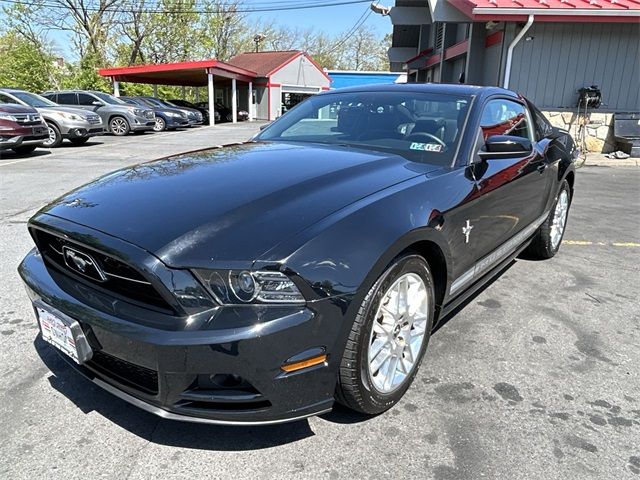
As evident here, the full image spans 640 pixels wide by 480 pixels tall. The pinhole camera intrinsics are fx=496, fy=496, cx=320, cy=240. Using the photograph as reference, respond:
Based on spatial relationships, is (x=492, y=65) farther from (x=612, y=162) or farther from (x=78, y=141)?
(x=78, y=141)

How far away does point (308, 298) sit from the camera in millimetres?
1882

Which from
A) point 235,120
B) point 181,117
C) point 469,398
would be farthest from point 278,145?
point 235,120

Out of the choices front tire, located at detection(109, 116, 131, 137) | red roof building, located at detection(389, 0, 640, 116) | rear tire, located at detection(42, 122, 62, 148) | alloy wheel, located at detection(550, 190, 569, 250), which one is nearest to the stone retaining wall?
red roof building, located at detection(389, 0, 640, 116)

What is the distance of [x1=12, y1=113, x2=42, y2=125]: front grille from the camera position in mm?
11016

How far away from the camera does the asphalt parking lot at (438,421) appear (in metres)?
2.05

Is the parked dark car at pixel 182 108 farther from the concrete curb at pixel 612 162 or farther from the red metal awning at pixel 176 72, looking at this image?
the concrete curb at pixel 612 162

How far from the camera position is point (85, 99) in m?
18.0

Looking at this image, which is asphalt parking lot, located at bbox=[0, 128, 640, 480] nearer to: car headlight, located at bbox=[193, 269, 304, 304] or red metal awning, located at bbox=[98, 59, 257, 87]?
car headlight, located at bbox=[193, 269, 304, 304]

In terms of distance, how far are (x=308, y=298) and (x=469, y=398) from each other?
1207mm

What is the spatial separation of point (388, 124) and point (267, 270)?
1839 mm

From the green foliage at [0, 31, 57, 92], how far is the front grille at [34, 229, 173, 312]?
3600cm

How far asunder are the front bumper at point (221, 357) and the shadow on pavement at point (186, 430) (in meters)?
0.32

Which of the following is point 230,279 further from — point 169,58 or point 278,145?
point 169,58

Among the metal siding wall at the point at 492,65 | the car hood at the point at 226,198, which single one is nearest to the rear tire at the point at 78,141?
the metal siding wall at the point at 492,65
